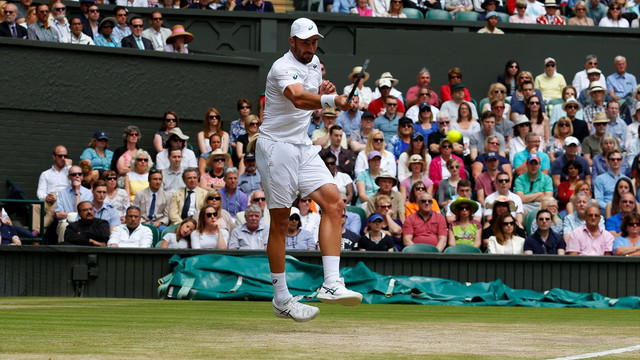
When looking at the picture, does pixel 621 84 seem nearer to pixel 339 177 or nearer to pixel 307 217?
pixel 339 177

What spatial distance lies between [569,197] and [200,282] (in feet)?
20.7

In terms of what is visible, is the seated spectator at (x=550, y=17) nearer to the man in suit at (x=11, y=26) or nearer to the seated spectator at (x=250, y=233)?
the seated spectator at (x=250, y=233)

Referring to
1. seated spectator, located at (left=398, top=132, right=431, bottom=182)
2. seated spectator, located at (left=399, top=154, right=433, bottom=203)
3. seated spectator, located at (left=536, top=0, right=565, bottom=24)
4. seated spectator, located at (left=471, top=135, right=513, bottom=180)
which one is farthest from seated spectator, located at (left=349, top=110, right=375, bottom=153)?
seated spectator, located at (left=536, top=0, right=565, bottom=24)

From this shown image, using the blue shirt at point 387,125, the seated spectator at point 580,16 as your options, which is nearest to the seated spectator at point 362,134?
the blue shirt at point 387,125

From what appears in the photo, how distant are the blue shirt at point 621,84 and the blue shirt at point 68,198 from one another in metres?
10.1

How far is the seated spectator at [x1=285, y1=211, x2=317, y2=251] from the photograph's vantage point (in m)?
14.3

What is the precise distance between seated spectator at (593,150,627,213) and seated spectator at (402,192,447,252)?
2979mm

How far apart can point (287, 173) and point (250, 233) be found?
6.45m

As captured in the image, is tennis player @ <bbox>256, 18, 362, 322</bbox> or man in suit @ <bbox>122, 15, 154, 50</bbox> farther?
man in suit @ <bbox>122, 15, 154, 50</bbox>

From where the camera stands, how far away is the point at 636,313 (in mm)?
11664

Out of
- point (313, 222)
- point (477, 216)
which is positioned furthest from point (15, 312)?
point (477, 216)

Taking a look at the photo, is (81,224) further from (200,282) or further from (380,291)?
(380,291)

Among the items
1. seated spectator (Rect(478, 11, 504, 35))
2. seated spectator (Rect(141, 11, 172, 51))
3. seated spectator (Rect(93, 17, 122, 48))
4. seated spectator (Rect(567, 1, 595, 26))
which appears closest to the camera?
seated spectator (Rect(93, 17, 122, 48))

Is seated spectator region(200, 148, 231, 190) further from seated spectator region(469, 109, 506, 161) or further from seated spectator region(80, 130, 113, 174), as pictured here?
seated spectator region(469, 109, 506, 161)
